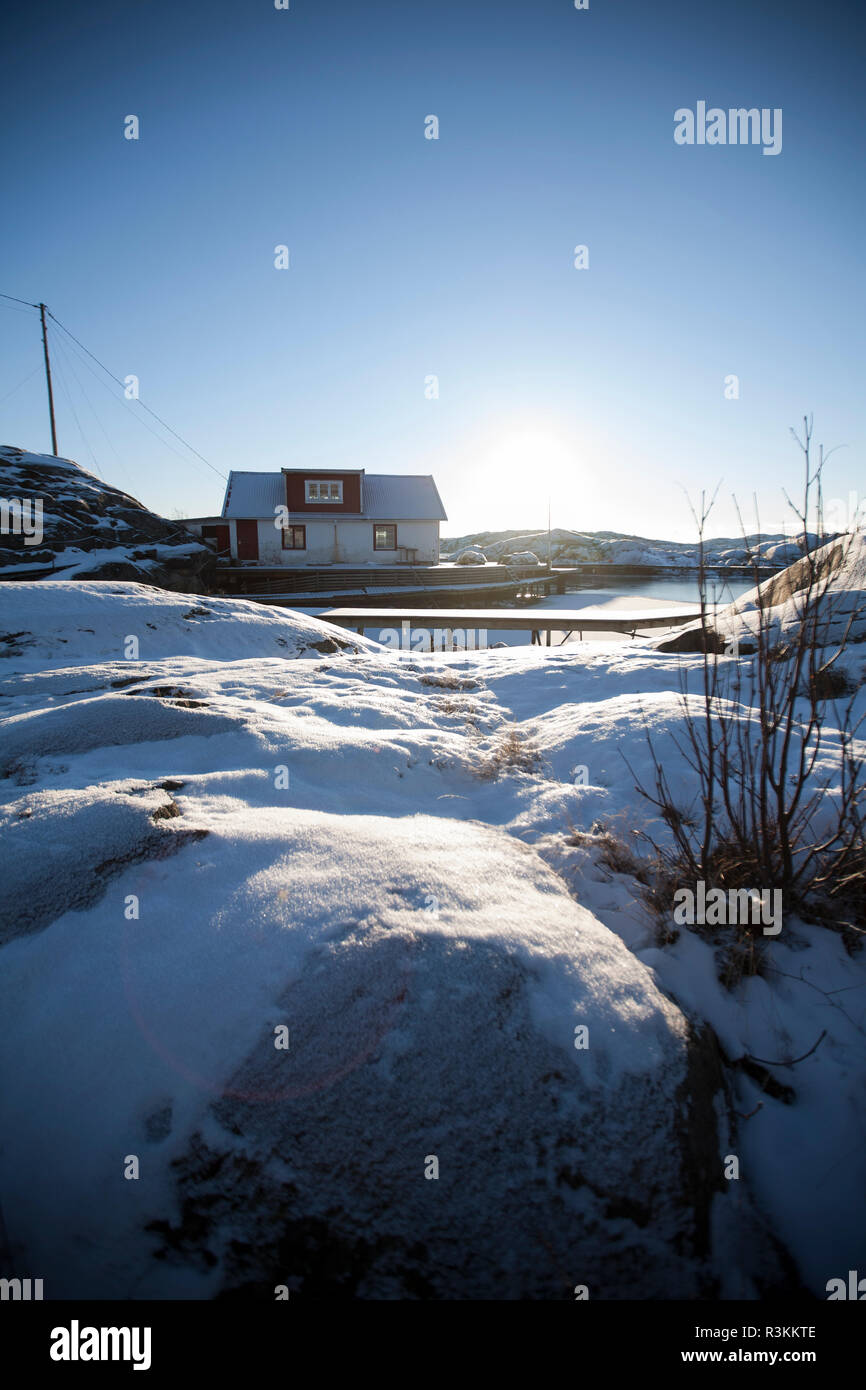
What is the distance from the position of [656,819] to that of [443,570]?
24473 millimetres

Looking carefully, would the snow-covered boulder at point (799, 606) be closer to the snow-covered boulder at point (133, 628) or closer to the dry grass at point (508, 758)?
the dry grass at point (508, 758)

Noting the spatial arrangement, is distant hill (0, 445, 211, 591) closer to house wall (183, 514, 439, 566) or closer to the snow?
house wall (183, 514, 439, 566)

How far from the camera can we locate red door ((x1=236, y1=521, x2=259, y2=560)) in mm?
28859

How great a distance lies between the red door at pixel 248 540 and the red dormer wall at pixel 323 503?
2.14m

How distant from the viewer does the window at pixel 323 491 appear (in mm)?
29594

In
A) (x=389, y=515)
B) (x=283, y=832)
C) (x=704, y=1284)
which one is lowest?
(x=704, y=1284)

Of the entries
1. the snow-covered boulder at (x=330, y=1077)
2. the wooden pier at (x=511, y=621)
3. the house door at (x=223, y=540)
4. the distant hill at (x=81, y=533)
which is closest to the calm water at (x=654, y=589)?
the wooden pier at (x=511, y=621)

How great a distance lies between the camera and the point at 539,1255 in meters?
1.36

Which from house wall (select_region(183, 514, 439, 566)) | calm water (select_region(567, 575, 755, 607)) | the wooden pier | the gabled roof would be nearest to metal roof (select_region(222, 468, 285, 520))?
house wall (select_region(183, 514, 439, 566))

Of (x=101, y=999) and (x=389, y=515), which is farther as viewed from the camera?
(x=389, y=515)
